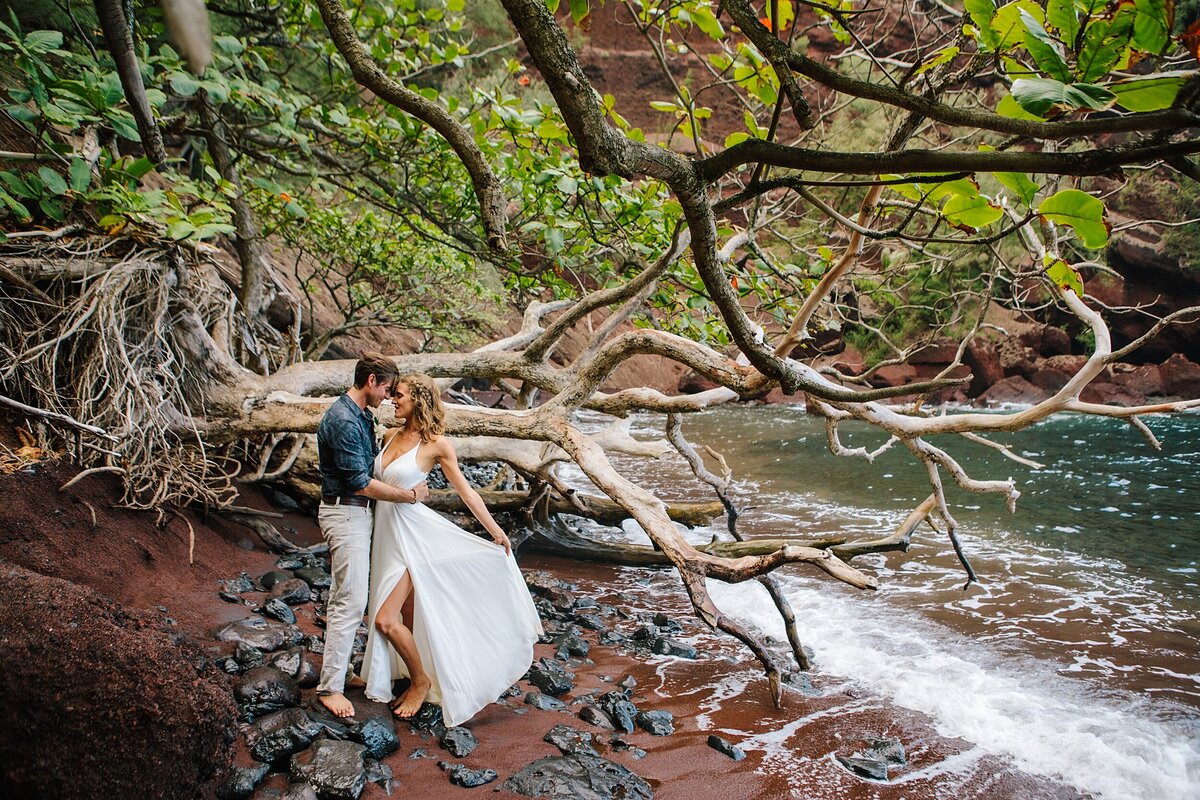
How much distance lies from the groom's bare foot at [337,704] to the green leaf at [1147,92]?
3.82 m

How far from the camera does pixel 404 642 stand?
3711 millimetres

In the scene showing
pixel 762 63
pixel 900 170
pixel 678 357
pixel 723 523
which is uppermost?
pixel 762 63

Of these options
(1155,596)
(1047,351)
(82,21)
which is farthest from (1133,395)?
(82,21)

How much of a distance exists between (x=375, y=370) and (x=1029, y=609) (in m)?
6.80

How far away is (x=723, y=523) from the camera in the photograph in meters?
9.72

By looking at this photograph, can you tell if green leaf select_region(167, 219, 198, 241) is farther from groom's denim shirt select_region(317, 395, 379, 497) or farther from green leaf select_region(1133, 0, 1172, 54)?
green leaf select_region(1133, 0, 1172, 54)

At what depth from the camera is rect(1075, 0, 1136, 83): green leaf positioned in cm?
116

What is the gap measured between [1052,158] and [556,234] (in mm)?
3472

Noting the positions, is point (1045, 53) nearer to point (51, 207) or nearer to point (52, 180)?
point (52, 180)

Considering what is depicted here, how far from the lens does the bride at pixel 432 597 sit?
3.68m

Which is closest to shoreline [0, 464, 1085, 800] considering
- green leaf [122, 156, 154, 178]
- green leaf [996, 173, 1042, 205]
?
green leaf [122, 156, 154, 178]

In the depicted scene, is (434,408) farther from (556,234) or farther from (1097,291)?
(1097,291)

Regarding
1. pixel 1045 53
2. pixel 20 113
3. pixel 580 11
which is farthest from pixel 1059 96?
pixel 20 113

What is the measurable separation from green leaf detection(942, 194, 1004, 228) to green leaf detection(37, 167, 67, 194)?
4.16 m
